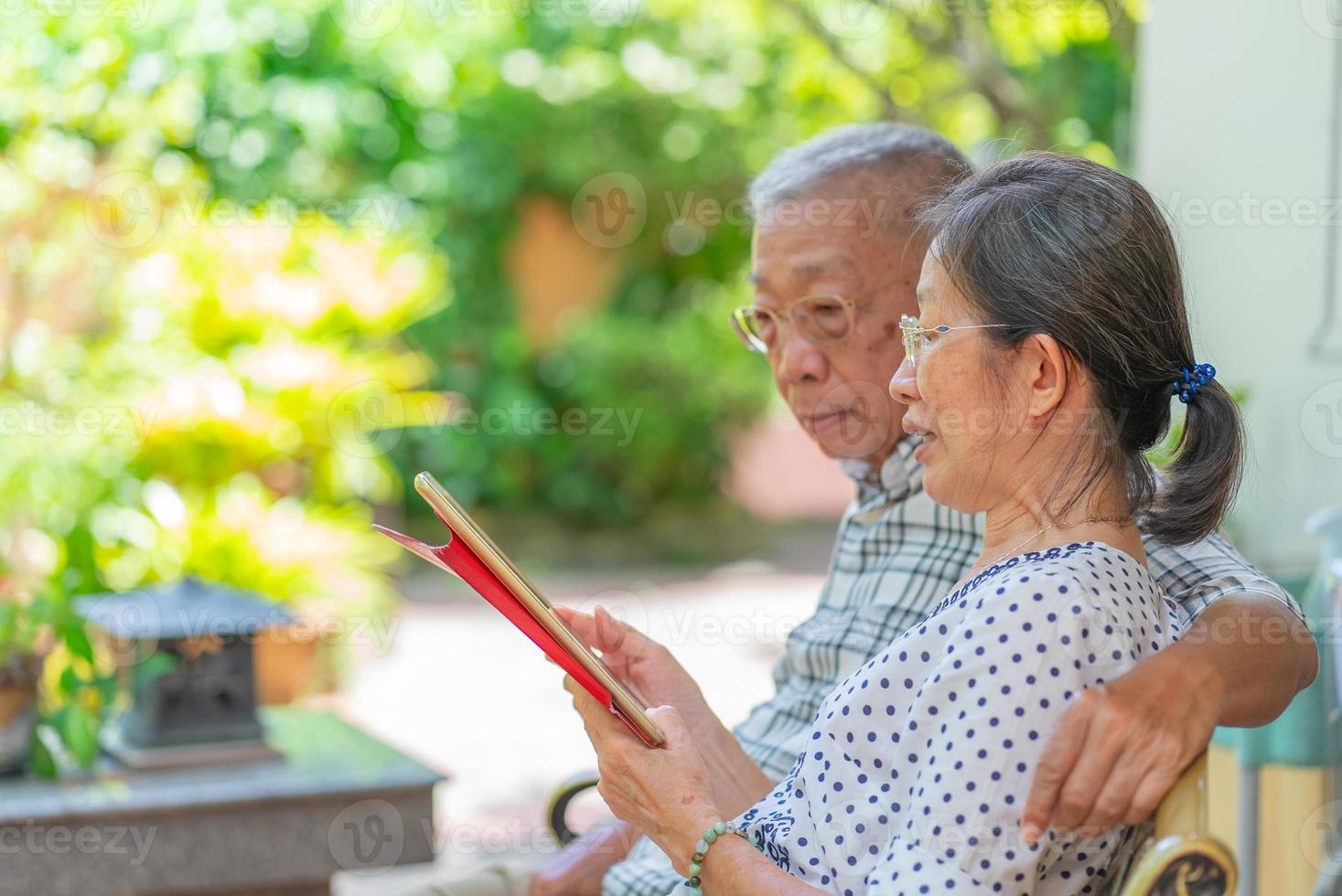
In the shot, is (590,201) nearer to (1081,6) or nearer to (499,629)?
(499,629)

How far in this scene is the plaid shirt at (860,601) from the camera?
6.40 feet

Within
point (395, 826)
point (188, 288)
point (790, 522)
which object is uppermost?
point (188, 288)

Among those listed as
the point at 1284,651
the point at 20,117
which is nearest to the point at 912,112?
the point at 20,117

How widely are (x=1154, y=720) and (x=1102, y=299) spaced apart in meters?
0.39

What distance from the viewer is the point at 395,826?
2785 millimetres

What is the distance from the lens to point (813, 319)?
7.02 feet

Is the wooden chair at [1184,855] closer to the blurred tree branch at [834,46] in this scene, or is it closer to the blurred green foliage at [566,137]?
the blurred tree branch at [834,46]

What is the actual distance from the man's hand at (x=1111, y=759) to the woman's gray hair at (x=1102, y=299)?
252mm

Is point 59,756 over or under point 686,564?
over

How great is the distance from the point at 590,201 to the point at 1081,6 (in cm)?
649

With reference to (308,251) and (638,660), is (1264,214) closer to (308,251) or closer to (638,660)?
(638,660)

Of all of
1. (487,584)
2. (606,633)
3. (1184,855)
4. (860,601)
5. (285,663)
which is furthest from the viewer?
(285,663)

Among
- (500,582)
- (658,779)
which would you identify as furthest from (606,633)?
(500,582)

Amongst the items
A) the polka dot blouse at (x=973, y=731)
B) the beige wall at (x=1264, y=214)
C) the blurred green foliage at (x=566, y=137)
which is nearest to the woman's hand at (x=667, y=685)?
the polka dot blouse at (x=973, y=731)
